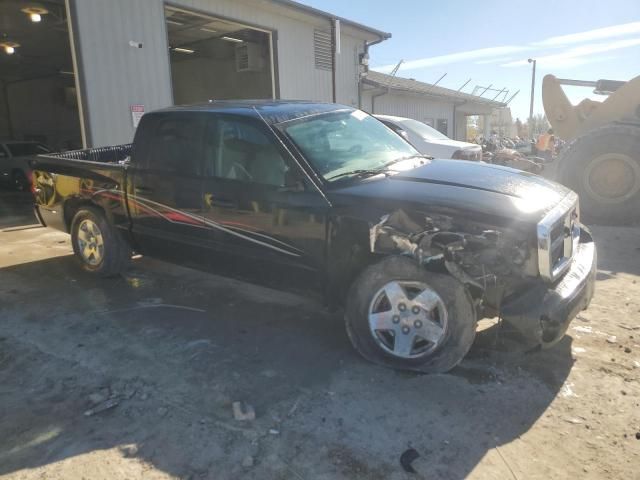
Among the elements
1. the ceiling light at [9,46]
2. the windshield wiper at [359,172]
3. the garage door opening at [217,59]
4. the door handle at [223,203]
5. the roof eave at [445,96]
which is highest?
the ceiling light at [9,46]

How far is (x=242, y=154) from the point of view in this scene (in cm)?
408

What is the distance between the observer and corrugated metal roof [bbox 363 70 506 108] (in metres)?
18.8

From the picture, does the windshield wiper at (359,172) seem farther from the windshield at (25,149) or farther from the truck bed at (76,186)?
the windshield at (25,149)

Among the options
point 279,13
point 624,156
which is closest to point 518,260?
point 624,156

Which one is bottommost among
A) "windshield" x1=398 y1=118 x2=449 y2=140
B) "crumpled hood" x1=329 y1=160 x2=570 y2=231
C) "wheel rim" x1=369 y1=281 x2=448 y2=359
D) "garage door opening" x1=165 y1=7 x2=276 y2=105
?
"wheel rim" x1=369 y1=281 x2=448 y2=359

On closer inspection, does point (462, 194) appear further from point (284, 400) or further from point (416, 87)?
point (416, 87)

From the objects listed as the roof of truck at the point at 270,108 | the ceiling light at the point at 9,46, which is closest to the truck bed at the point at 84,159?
the roof of truck at the point at 270,108

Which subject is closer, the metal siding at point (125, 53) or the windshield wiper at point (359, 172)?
the windshield wiper at point (359, 172)

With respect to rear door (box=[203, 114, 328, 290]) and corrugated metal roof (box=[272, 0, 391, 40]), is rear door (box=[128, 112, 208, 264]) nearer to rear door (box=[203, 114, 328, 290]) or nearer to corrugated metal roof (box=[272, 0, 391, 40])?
rear door (box=[203, 114, 328, 290])

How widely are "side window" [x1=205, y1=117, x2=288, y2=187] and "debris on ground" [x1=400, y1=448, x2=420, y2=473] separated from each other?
2056mm

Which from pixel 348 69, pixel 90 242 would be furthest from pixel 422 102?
pixel 90 242

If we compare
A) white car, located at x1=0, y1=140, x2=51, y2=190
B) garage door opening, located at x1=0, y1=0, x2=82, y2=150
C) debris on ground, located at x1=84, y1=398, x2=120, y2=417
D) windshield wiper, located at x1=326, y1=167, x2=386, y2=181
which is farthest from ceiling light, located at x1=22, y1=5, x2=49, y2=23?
debris on ground, located at x1=84, y1=398, x2=120, y2=417

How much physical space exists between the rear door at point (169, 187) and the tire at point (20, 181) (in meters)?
11.7

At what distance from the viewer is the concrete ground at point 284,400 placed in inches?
101
